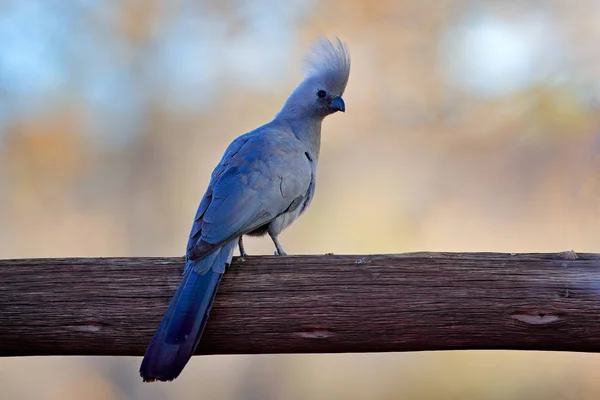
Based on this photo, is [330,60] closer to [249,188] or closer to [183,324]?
[249,188]

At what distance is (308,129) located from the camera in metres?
3.61

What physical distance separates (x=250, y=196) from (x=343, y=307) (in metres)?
0.80

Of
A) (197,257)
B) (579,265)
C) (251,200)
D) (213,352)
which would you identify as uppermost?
(251,200)

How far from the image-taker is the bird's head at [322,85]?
3605 mm

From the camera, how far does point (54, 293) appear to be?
218cm

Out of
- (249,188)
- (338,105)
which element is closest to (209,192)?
(249,188)

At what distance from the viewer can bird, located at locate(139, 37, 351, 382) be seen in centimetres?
203

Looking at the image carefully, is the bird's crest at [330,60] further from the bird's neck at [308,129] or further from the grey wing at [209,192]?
the grey wing at [209,192]

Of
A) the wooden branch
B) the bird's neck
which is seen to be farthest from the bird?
the wooden branch

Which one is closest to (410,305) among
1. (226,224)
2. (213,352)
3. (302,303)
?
(302,303)

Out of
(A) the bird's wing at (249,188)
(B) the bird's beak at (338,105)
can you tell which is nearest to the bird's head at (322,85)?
(B) the bird's beak at (338,105)

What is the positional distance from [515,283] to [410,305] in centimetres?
33

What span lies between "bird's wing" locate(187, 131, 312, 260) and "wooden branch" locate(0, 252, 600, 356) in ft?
0.96

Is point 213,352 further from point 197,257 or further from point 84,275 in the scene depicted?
point 84,275
